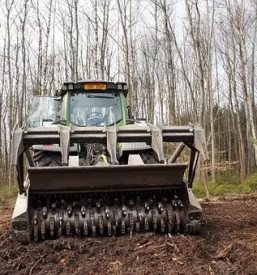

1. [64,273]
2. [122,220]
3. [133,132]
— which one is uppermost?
[133,132]

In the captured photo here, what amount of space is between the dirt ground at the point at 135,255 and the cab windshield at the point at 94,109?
6.90 ft

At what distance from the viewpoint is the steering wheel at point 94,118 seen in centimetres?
640

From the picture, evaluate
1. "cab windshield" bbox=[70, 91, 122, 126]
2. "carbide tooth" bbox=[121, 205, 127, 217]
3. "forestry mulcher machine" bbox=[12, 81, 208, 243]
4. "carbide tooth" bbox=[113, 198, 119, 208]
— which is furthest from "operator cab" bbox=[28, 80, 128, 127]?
"carbide tooth" bbox=[121, 205, 127, 217]

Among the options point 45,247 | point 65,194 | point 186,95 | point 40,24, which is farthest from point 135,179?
point 186,95

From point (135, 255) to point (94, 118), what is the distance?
280cm

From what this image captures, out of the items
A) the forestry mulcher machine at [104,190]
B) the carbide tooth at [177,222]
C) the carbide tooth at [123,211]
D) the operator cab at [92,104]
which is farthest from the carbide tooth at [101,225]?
the operator cab at [92,104]

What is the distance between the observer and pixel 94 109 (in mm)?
6492

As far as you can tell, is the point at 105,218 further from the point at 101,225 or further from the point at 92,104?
the point at 92,104

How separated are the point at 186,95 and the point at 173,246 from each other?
2677 centimetres

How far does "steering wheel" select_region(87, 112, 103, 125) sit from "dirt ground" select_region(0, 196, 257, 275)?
6.93 feet

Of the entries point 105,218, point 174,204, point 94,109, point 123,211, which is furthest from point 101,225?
point 94,109

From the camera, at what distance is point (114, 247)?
173 inches

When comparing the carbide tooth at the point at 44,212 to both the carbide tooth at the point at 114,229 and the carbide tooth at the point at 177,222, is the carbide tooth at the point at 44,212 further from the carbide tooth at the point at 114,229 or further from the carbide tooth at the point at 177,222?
the carbide tooth at the point at 177,222

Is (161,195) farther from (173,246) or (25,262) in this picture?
(25,262)
